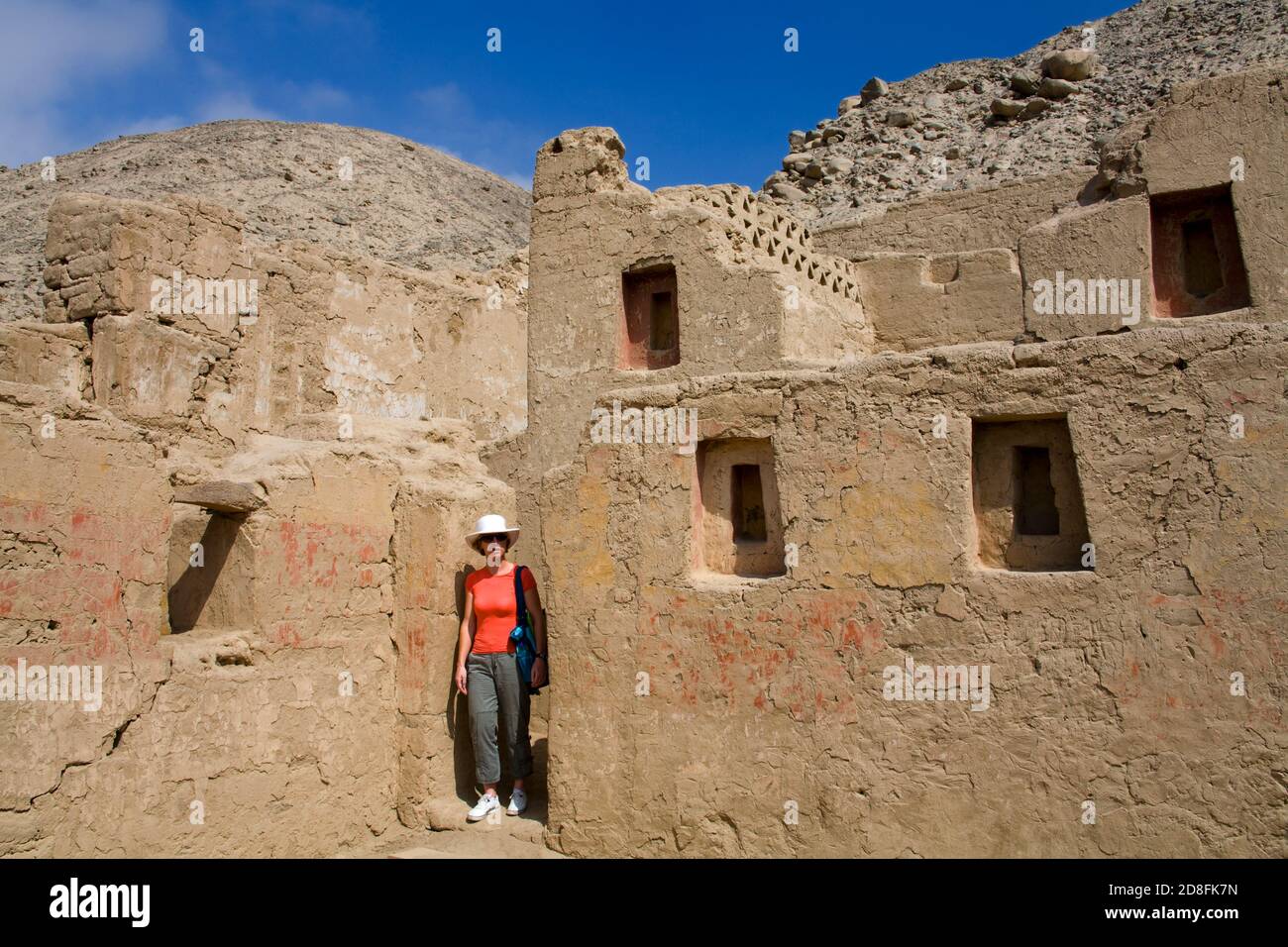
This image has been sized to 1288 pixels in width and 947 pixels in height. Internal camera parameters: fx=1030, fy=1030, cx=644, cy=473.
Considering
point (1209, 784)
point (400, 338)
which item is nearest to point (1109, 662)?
point (1209, 784)

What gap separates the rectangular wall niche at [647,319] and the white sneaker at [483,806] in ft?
17.5

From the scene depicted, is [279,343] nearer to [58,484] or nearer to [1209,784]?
[58,484]

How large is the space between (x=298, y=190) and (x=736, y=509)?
2383 cm

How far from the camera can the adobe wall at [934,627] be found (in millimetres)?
4375

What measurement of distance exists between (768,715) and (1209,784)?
2.01m

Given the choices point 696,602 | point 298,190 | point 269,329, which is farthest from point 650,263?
Result: point 298,190

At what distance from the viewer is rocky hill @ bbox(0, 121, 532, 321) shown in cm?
2397

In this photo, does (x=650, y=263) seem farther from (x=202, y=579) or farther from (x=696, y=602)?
(x=202, y=579)

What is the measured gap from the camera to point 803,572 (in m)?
5.33

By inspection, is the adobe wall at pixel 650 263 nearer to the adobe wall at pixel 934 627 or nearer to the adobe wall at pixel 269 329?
the adobe wall at pixel 269 329

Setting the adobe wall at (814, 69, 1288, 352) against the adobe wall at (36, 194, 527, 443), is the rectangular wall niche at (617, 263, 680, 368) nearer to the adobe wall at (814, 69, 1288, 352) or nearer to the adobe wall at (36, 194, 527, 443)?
the adobe wall at (814, 69, 1288, 352)

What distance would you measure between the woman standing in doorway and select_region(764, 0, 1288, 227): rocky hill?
1365cm

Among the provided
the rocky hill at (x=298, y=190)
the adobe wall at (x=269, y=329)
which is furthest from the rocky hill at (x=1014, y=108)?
the adobe wall at (x=269, y=329)

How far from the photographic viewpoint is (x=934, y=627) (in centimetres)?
496
